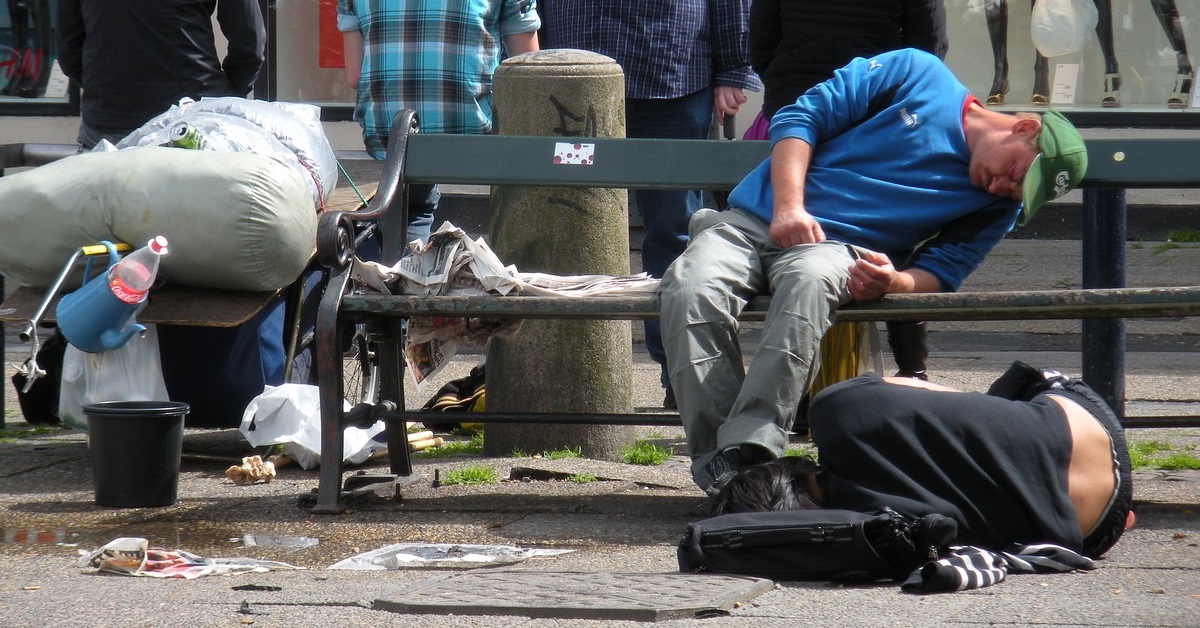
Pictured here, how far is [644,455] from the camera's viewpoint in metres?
4.80

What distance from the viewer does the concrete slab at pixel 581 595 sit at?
2.85 m

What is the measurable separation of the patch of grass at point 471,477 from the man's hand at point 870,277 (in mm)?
1242

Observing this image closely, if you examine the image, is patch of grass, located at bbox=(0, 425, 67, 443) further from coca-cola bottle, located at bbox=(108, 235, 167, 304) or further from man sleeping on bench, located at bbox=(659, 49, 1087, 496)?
man sleeping on bench, located at bbox=(659, 49, 1087, 496)

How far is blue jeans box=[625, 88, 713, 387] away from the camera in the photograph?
223 inches

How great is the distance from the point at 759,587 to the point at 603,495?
4.08 ft

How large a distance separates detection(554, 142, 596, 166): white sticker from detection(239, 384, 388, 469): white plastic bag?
3.18 ft

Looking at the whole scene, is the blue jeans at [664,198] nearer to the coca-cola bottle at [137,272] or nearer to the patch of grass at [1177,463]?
the patch of grass at [1177,463]

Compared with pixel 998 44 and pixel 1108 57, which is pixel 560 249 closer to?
pixel 998 44

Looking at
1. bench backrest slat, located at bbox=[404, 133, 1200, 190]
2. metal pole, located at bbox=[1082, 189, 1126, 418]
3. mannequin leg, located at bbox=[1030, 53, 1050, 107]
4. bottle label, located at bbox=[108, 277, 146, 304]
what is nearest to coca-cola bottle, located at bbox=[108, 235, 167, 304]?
bottle label, located at bbox=[108, 277, 146, 304]

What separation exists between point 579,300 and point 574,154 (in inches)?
30.1

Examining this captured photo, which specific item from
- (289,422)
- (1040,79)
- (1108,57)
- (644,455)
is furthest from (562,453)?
(1108,57)

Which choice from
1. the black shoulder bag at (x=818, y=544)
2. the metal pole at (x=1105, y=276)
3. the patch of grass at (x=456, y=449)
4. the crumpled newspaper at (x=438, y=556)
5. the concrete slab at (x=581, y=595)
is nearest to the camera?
the concrete slab at (x=581, y=595)

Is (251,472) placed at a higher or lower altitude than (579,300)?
lower

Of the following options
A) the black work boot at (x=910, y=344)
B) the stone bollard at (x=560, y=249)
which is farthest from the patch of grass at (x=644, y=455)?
the black work boot at (x=910, y=344)
